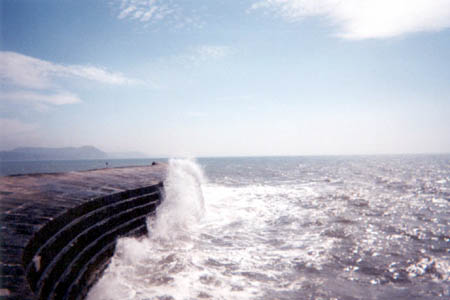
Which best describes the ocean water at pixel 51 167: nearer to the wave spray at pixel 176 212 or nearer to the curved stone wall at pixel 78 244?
the wave spray at pixel 176 212

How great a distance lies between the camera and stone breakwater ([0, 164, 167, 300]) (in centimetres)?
255

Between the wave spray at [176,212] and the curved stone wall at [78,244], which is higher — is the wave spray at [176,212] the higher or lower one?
the lower one

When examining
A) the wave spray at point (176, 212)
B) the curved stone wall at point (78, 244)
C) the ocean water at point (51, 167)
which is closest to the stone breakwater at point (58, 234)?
the curved stone wall at point (78, 244)

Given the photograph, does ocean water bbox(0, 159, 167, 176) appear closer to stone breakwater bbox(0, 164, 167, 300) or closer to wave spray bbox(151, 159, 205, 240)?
wave spray bbox(151, 159, 205, 240)

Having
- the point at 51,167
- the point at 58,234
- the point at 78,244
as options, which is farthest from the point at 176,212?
the point at 51,167

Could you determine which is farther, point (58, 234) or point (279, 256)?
point (279, 256)

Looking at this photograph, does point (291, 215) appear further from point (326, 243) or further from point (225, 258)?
point (225, 258)

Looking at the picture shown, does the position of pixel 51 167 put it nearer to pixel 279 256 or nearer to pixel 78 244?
pixel 279 256

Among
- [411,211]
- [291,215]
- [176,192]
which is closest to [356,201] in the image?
[411,211]

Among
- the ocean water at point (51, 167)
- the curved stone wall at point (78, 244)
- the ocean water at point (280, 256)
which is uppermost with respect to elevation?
the curved stone wall at point (78, 244)

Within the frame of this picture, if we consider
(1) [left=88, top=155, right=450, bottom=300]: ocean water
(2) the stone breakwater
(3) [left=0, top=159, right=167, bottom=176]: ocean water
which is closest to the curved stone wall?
(2) the stone breakwater

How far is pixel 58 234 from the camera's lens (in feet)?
12.2

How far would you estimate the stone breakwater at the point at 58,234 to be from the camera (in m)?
2.55

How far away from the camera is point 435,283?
5.93 metres
